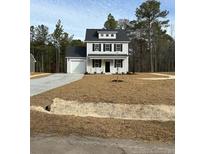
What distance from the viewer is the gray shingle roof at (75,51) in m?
26.9

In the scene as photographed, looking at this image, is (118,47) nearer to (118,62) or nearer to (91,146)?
(118,62)

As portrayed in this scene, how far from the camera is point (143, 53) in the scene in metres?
24.8

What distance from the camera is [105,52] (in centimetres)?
2592

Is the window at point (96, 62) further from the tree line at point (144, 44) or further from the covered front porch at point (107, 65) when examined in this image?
the tree line at point (144, 44)

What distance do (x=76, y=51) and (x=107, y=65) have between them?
3.34m

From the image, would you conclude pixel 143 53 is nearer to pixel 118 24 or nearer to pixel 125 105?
pixel 118 24

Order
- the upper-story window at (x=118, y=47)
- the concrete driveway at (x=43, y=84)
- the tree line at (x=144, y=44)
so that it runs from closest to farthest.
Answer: the concrete driveway at (x=43, y=84), the tree line at (x=144, y=44), the upper-story window at (x=118, y=47)

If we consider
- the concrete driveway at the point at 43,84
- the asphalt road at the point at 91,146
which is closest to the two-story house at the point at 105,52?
the concrete driveway at the point at 43,84

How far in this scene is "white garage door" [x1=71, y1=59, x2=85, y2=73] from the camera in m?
26.2

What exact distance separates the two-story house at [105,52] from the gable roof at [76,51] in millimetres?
923

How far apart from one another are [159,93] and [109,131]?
607 cm

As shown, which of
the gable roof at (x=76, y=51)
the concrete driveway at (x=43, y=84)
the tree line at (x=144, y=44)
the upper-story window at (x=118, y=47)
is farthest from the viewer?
the gable roof at (x=76, y=51)
